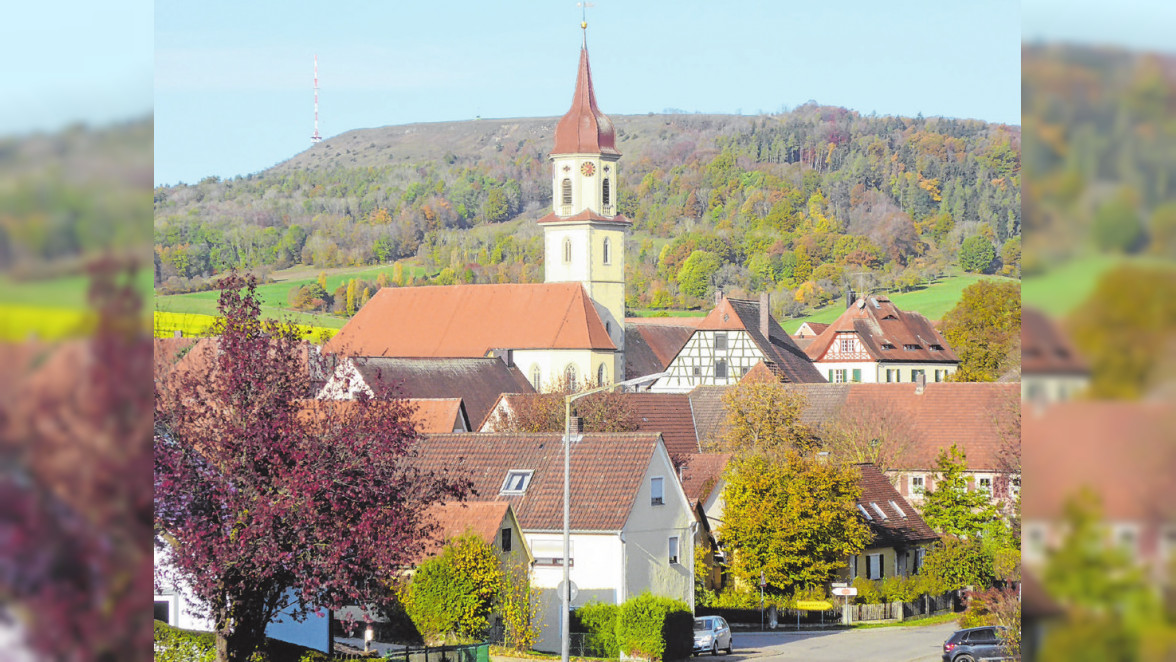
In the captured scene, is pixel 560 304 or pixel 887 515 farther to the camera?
pixel 560 304

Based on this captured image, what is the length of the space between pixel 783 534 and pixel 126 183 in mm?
38078

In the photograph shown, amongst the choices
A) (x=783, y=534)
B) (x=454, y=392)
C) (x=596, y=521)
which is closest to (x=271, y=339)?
(x=596, y=521)

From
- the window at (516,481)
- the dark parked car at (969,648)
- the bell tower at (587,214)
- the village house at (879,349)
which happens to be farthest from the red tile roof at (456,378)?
the dark parked car at (969,648)

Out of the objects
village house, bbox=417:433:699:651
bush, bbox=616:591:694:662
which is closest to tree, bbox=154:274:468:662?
bush, bbox=616:591:694:662

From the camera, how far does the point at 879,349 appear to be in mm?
111188

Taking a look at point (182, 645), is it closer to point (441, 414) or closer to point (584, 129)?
point (441, 414)

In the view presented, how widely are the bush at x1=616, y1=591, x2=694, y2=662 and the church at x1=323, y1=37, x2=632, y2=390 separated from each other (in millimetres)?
55710

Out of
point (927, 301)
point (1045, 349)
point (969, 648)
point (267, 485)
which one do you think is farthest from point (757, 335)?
point (1045, 349)

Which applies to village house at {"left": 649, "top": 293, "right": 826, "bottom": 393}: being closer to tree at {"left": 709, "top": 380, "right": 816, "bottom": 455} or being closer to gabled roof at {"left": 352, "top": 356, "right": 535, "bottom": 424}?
gabled roof at {"left": 352, "top": 356, "right": 535, "bottom": 424}

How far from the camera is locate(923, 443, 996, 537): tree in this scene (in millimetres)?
47406

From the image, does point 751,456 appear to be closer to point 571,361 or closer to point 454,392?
point 454,392

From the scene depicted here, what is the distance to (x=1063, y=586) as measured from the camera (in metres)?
2.74

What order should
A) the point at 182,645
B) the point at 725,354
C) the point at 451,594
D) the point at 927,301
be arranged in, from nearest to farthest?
the point at 182,645 < the point at 451,594 < the point at 725,354 < the point at 927,301

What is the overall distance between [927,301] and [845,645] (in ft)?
435
